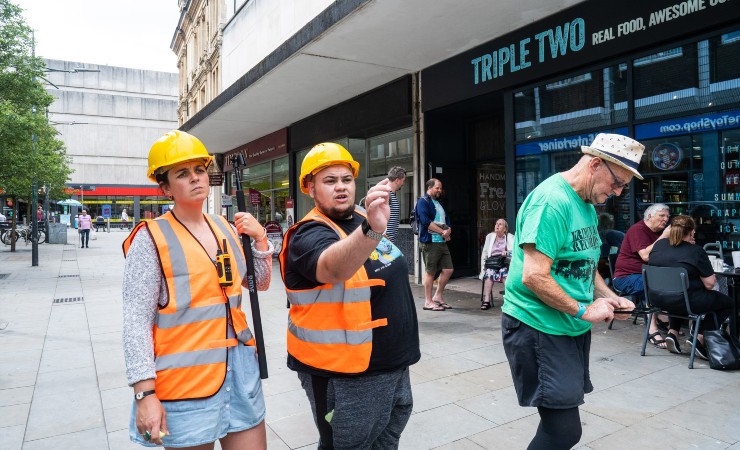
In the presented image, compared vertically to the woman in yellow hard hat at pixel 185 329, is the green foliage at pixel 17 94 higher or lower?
higher

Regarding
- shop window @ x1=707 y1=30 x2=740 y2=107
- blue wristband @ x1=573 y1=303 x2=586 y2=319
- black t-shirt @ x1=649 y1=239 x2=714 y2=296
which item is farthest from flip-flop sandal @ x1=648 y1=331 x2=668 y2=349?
blue wristband @ x1=573 y1=303 x2=586 y2=319

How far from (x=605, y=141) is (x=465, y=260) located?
28.3 feet

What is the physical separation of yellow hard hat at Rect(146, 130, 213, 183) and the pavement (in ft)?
6.93

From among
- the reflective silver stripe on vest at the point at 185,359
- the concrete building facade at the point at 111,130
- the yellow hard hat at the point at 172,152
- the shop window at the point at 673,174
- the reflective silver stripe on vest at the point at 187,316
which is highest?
the concrete building facade at the point at 111,130

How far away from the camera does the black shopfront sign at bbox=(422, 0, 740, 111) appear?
19.2 ft

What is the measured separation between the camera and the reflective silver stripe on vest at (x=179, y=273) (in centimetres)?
184

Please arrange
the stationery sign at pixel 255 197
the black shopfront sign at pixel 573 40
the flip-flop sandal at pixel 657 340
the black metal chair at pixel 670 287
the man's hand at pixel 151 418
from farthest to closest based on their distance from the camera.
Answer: the stationery sign at pixel 255 197 < the black shopfront sign at pixel 573 40 < the flip-flop sandal at pixel 657 340 < the black metal chair at pixel 670 287 < the man's hand at pixel 151 418

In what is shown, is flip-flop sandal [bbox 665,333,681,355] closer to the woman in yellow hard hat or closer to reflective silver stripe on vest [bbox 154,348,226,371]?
the woman in yellow hard hat

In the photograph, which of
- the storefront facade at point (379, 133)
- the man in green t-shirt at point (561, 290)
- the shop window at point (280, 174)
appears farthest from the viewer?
the shop window at point (280, 174)

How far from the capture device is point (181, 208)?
6.63 ft

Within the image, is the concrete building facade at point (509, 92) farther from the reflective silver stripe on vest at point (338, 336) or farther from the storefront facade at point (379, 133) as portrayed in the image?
the reflective silver stripe on vest at point (338, 336)

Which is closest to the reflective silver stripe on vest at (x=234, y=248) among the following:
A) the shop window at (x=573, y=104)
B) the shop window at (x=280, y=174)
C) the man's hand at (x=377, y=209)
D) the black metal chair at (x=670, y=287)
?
the man's hand at (x=377, y=209)

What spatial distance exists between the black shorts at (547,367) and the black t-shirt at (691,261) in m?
3.26

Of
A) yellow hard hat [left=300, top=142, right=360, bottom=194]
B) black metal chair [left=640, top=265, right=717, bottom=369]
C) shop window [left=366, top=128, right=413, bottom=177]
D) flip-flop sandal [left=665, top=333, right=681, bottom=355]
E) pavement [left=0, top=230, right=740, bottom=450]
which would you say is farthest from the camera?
shop window [left=366, top=128, right=413, bottom=177]
